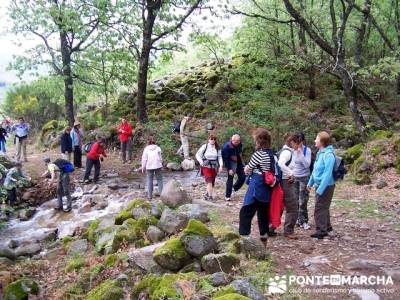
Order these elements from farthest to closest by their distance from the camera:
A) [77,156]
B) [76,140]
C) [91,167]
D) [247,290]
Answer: [77,156], [76,140], [91,167], [247,290]

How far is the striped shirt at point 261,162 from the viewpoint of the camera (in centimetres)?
656

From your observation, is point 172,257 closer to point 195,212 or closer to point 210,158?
point 195,212

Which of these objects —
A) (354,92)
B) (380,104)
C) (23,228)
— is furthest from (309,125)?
(23,228)

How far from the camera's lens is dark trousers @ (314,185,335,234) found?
7.60 m

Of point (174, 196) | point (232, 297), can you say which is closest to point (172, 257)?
point (232, 297)

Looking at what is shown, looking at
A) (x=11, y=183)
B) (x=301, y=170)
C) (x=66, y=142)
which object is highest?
(x=66, y=142)

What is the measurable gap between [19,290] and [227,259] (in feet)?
12.0

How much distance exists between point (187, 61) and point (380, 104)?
15.7 metres

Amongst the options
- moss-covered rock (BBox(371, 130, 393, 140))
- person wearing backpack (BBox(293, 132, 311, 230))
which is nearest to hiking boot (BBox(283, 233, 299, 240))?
person wearing backpack (BBox(293, 132, 311, 230))

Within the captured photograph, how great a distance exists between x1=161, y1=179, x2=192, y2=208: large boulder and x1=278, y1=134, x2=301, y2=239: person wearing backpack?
2.96 m

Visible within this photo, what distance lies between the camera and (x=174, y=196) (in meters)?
10.2

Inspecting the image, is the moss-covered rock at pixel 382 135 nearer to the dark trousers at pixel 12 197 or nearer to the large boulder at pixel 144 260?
the large boulder at pixel 144 260

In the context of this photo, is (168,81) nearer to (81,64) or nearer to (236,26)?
(236,26)

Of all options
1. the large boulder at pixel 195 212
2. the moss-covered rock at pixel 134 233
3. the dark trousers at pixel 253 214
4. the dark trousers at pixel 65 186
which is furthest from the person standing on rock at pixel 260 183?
the dark trousers at pixel 65 186
